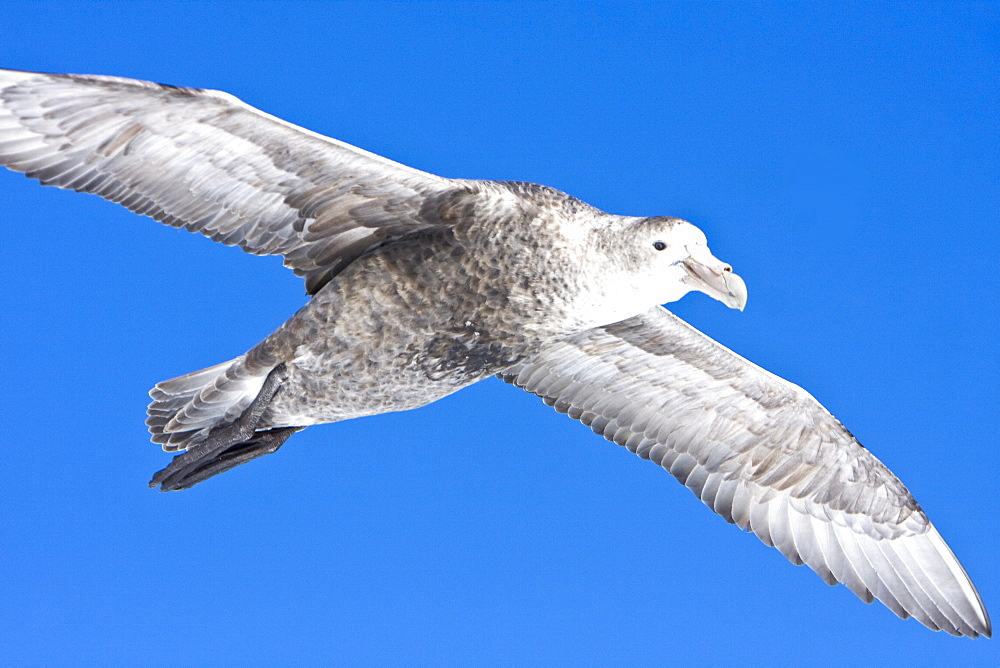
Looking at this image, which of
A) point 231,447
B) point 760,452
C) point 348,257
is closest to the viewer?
point 348,257

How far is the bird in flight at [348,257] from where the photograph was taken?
532 centimetres

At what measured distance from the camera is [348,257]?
5.70 meters

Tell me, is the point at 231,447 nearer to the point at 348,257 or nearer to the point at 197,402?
the point at 197,402

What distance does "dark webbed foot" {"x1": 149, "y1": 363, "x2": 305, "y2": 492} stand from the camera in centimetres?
592

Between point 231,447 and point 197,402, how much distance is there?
0.40 m

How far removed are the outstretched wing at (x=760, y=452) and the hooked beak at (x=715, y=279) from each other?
48.9 inches

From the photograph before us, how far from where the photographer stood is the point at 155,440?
6188 mm

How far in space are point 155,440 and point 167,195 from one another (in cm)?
142

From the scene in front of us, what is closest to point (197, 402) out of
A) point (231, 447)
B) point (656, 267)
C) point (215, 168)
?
point (231, 447)

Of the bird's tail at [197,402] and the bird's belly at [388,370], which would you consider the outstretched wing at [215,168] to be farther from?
the bird's tail at [197,402]

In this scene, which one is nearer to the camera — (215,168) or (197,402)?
(215,168)

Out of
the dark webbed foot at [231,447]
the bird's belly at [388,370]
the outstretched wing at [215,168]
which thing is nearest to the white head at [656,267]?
the bird's belly at [388,370]

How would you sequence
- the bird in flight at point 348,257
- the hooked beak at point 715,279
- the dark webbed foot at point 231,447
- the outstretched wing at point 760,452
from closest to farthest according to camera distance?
the hooked beak at point 715,279 → the bird in flight at point 348,257 → the dark webbed foot at point 231,447 → the outstretched wing at point 760,452

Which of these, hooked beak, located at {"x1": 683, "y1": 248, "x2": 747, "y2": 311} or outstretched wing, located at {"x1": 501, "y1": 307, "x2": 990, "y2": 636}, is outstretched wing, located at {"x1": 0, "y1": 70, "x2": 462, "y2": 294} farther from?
outstretched wing, located at {"x1": 501, "y1": 307, "x2": 990, "y2": 636}
